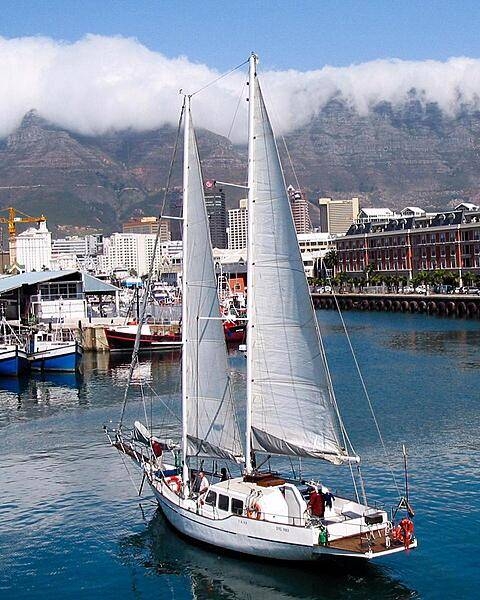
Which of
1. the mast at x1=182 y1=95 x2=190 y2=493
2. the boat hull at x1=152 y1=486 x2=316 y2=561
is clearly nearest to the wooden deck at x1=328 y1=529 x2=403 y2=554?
the boat hull at x1=152 y1=486 x2=316 y2=561

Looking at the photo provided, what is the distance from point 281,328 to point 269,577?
8335 mm

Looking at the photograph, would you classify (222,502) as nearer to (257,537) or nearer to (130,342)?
(257,537)

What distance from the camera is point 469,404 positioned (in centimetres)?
6003

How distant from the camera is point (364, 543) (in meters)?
29.3

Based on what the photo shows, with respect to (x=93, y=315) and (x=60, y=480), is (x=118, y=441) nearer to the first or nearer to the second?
(x=60, y=480)

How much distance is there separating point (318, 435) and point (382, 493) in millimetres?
8097

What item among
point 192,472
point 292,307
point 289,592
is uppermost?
point 292,307

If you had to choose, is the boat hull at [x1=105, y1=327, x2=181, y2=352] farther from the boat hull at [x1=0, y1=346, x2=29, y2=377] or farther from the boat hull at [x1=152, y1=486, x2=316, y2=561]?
the boat hull at [x1=152, y1=486, x2=316, y2=561]

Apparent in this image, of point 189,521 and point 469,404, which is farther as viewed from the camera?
point 469,404

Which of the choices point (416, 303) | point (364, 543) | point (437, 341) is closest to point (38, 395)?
point (364, 543)

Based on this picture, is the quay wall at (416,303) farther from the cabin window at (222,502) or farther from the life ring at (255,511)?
the life ring at (255,511)

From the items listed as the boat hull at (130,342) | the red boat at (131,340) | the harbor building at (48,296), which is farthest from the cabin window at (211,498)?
the harbor building at (48,296)

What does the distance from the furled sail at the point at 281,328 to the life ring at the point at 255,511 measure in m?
2.29

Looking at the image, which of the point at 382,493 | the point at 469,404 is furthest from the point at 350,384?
the point at 382,493
